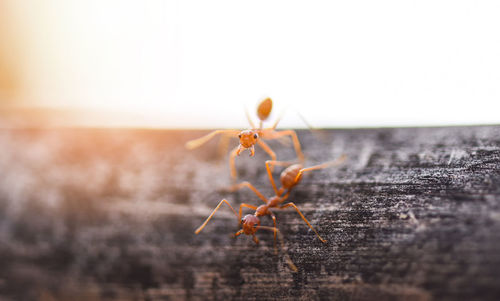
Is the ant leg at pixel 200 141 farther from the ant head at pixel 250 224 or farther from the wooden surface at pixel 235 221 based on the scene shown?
the ant head at pixel 250 224

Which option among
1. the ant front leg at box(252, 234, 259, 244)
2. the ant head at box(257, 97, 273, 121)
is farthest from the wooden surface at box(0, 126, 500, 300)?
the ant head at box(257, 97, 273, 121)

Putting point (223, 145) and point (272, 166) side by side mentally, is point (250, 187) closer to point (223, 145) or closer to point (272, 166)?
point (272, 166)

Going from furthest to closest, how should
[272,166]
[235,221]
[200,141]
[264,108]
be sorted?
[264,108] < [200,141] < [272,166] < [235,221]

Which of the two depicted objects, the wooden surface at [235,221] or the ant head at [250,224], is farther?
the ant head at [250,224]

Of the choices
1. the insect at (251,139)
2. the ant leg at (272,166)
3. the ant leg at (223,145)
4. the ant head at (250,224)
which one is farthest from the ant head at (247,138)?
the ant head at (250,224)

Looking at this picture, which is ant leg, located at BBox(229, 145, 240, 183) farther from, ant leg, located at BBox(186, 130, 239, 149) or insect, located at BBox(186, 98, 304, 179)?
ant leg, located at BBox(186, 130, 239, 149)

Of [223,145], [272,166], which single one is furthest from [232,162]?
[272,166]
